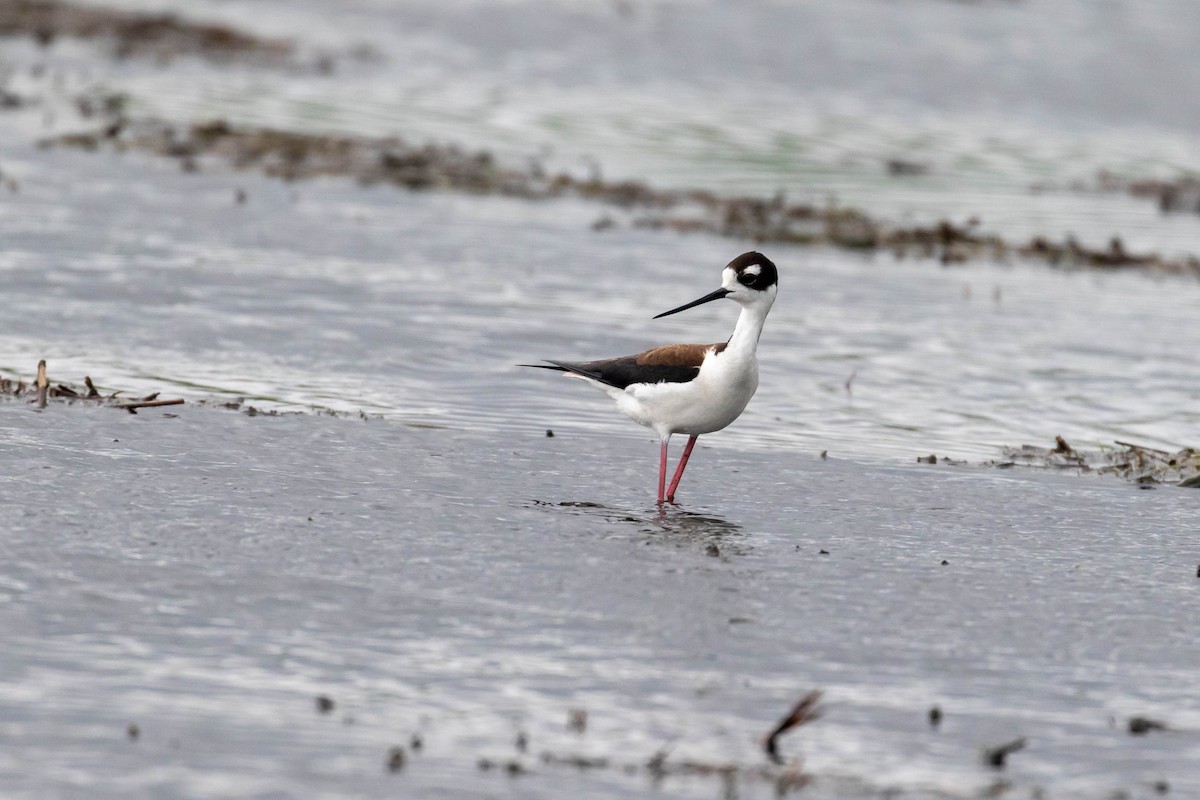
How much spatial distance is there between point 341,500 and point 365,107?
22.2m

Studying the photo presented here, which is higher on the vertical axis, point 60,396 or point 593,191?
point 593,191

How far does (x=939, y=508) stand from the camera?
11.4 meters

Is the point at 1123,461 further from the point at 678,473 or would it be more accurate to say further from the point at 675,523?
the point at 675,523

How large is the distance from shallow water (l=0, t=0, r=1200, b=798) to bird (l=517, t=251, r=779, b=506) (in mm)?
540

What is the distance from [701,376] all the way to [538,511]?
1.36m

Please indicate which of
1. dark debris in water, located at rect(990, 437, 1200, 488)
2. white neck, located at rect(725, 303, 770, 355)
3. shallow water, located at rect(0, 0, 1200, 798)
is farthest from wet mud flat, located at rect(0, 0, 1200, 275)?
white neck, located at rect(725, 303, 770, 355)

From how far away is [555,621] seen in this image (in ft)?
28.2

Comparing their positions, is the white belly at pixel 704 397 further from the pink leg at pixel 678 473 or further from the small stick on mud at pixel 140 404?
the small stick on mud at pixel 140 404

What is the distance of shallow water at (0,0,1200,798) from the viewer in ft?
23.7

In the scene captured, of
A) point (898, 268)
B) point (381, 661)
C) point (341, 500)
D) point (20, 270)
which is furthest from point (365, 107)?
point (381, 661)

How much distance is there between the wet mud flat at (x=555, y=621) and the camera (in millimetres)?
6949

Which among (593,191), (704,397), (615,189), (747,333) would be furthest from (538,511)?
(615,189)

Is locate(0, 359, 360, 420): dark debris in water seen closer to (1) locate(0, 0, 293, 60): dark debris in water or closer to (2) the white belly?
(2) the white belly

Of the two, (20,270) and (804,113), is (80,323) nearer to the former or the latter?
(20,270)
